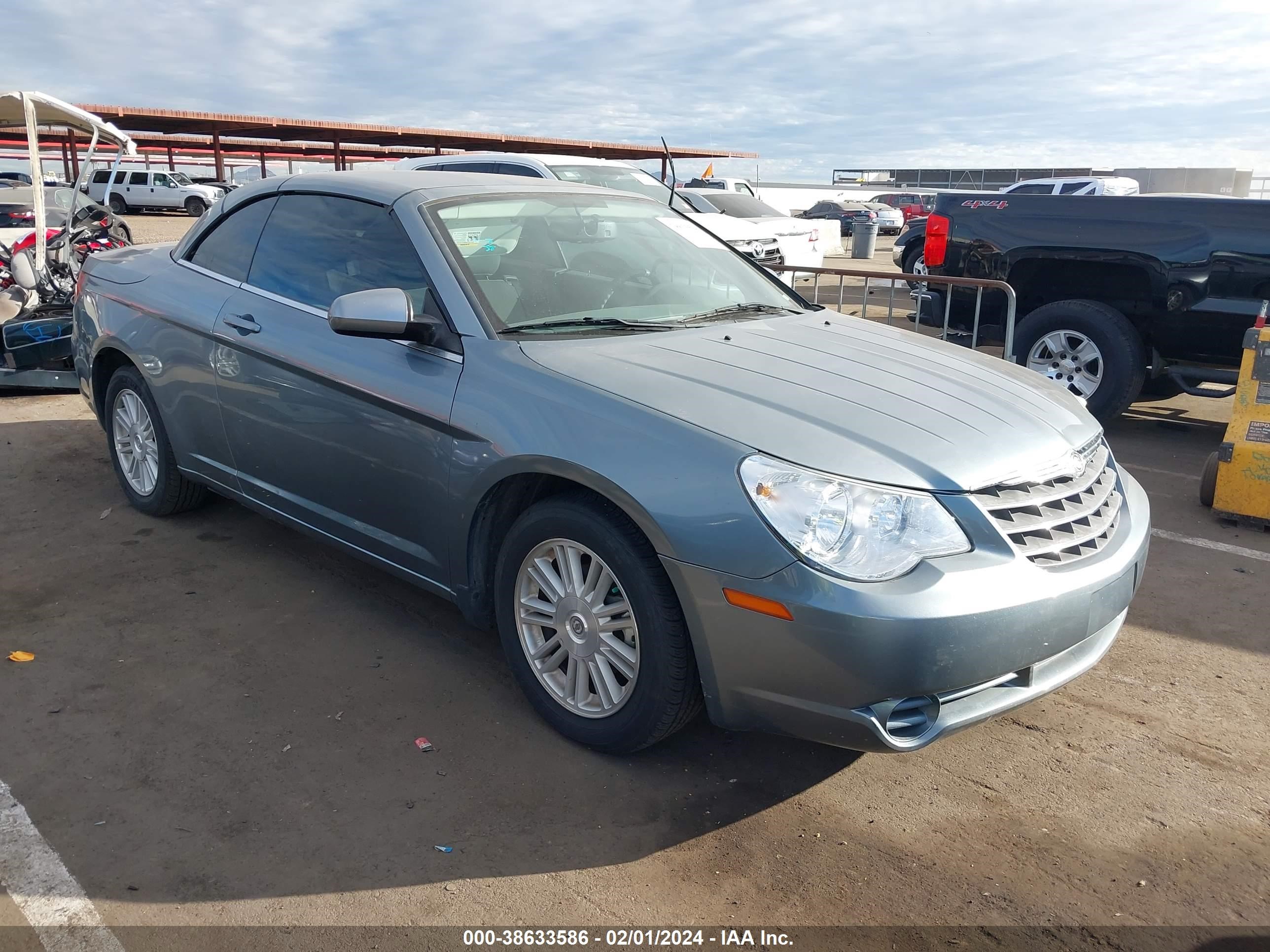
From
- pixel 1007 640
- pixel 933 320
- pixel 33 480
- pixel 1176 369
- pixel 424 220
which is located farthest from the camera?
pixel 933 320

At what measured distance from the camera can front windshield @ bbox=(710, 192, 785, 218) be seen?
50.4ft

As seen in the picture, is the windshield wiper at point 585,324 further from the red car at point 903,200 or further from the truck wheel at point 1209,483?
the red car at point 903,200

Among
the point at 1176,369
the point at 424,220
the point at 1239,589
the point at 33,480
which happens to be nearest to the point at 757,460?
the point at 424,220

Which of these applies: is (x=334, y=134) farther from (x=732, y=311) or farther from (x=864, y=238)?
(x=732, y=311)

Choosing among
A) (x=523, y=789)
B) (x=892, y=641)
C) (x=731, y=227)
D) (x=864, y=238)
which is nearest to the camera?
(x=892, y=641)

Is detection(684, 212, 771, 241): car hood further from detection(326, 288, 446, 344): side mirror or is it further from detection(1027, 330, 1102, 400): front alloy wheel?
detection(326, 288, 446, 344): side mirror

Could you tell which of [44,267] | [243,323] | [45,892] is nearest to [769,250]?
[44,267]

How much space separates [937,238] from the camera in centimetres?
793

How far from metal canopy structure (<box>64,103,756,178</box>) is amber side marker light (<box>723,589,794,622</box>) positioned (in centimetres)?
2942

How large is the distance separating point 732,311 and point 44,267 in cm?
710

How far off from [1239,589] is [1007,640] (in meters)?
2.53

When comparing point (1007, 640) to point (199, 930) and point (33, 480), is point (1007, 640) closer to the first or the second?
point (199, 930)

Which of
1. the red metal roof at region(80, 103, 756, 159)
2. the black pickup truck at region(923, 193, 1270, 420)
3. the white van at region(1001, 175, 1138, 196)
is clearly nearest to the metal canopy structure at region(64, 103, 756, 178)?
the red metal roof at region(80, 103, 756, 159)

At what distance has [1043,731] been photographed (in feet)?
10.9
